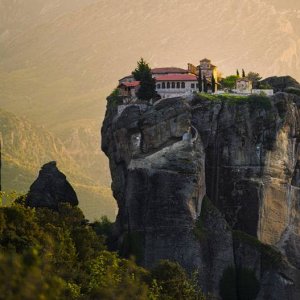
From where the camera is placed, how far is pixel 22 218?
228ft

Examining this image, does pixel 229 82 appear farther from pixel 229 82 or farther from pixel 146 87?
pixel 146 87

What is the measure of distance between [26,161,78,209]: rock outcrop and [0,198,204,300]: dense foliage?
606 inches

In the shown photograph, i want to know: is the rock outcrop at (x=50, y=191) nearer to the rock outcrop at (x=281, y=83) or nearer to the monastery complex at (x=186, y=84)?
the monastery complex at (x=186, y=84)

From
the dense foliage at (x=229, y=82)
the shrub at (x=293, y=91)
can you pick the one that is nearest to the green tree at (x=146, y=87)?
the dense foliage at (x=229, y=82)

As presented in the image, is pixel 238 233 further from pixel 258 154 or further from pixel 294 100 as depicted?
pixel 294 100

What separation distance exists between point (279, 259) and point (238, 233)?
5.95 m

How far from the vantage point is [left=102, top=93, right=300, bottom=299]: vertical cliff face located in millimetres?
102000

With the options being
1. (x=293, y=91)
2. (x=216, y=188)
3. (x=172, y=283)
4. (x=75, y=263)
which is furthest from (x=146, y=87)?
(x=172, y=283)

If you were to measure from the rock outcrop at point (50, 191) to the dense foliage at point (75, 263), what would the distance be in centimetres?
1539

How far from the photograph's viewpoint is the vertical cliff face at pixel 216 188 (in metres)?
102

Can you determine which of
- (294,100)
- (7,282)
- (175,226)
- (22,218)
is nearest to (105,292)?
(7,282)

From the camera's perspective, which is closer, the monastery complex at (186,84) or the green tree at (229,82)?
the monastery complex at (186,84)

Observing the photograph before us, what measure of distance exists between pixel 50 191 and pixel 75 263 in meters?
37.5

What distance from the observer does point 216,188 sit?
10875cm
